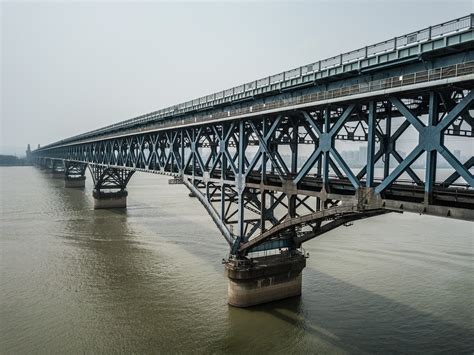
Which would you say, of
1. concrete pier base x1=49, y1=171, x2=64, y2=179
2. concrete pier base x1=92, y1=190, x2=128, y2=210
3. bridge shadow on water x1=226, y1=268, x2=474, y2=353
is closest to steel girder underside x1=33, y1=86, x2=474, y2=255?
bridge shadow on water x1=226, y1=268, x2=474, y2=353

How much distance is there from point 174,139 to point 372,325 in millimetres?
22933

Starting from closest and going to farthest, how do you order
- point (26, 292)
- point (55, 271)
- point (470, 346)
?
1. point (470, 346)
2. point (26, 292)
3. point (55, 271)

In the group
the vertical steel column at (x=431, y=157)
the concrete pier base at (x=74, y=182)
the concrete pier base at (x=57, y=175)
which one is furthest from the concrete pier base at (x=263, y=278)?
the concrete pier base at (x=57, y=175)

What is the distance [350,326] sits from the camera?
20.6m

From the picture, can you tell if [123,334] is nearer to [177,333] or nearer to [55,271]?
[177,333]

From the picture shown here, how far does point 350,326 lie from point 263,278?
596 cm

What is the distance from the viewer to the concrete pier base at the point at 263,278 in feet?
74.7

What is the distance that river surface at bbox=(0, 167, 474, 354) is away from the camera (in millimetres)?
19281

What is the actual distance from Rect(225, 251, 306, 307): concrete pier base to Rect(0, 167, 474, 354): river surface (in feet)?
2.41

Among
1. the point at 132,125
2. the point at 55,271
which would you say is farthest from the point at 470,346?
the point at 132,125

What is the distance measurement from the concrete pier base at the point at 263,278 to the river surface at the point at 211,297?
0.73 meters

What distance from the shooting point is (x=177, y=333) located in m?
20.1

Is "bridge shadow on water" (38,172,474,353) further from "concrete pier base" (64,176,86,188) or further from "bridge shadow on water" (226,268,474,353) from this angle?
"concrete pier base" (64,176,86,188)

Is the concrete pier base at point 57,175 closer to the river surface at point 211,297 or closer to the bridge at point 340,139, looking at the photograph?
the river surface at point 211,297
